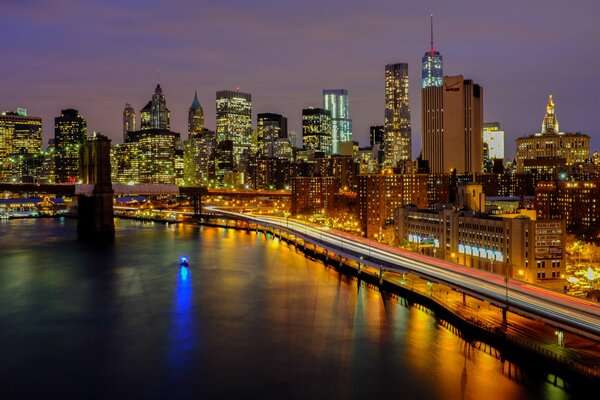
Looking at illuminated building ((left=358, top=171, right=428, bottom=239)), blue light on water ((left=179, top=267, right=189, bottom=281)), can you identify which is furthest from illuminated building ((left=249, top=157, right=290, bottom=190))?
blue light on water ((left=179, top=267, right=189, bottom=281))

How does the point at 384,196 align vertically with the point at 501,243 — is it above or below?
above

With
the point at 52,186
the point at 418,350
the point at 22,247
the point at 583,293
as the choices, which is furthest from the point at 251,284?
the point at 52,186

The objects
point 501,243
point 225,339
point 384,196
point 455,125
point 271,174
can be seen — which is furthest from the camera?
point 271,174

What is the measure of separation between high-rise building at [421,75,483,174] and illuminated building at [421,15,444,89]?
1295 cm

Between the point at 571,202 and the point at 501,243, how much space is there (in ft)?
105

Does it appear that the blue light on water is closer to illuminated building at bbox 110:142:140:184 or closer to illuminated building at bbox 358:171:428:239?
illuminated building at bbox 358:171:428:239

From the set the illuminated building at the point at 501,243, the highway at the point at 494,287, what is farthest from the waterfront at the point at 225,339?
the illuminated building at the point at 501,243

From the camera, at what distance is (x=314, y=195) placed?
268 feet

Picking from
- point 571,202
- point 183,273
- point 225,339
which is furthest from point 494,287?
point 571,202

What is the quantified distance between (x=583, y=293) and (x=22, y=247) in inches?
1574

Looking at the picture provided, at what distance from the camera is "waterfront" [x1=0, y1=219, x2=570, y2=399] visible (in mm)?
17609

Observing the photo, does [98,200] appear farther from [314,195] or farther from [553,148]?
[553,148]

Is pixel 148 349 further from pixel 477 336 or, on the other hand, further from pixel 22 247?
pixel 22 247

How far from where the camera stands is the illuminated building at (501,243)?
98.2ft
